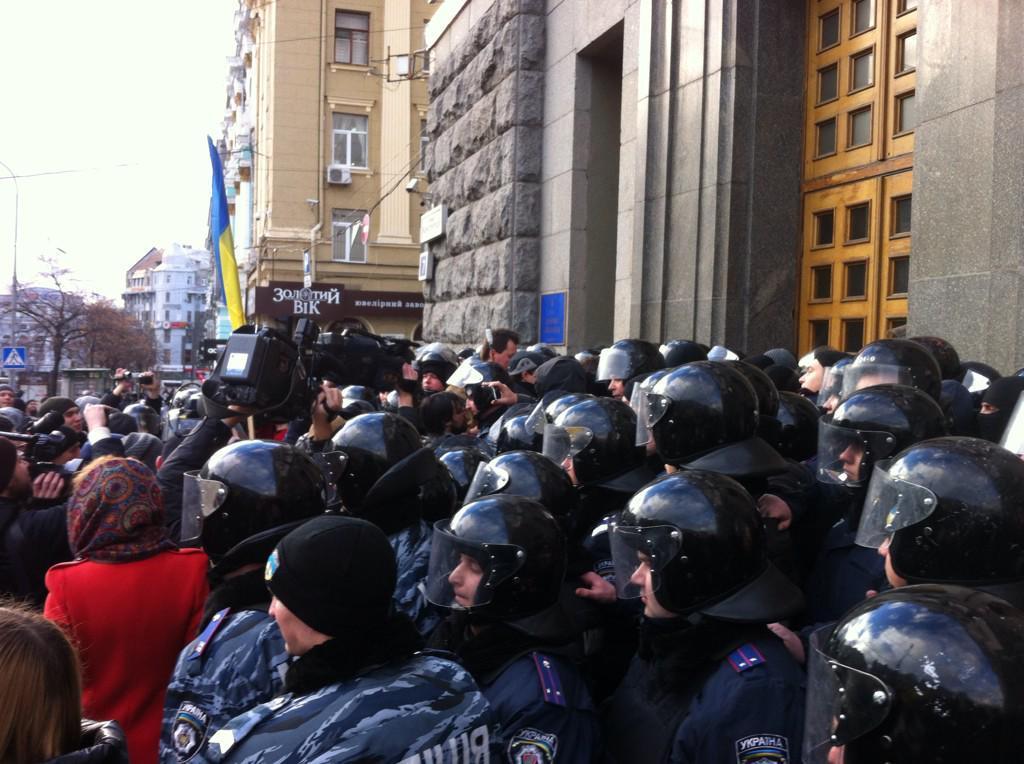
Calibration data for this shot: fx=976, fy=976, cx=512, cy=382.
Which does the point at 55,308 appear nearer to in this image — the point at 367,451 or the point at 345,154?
the point at 345,154

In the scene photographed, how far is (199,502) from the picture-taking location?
289 centimetres

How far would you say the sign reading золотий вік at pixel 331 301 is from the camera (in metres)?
30.0

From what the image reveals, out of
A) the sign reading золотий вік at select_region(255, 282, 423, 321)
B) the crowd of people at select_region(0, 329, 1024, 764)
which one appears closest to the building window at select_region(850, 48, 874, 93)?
the crowd of people at select_region(0, 329, 1024, 764)

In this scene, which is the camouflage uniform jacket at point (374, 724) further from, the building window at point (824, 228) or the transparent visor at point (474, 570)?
the building window at point (824, 228)

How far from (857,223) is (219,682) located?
6295 millimetres

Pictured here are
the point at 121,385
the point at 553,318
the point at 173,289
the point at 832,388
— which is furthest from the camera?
the point at 173,289

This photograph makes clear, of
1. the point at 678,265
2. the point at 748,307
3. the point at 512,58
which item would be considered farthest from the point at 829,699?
the point at 512,58

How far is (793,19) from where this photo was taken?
7.66m

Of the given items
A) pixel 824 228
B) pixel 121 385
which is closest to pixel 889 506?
pixel 824 228

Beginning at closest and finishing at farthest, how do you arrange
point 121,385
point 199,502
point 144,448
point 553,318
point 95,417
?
point 199,502 → point 95,417 → point 144,448 → point 553,318 → point 121,385

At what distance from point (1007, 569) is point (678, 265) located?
20.6ft

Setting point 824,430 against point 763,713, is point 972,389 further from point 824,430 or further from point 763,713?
point 763,713

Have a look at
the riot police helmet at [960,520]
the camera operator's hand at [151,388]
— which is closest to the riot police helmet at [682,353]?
the riot police helmet at [960,520]

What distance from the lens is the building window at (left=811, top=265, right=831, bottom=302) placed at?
758cm
